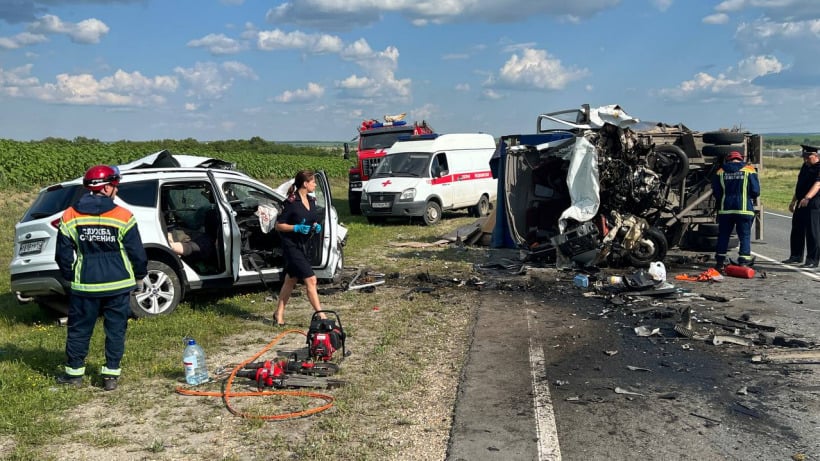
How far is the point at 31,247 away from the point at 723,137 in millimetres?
10935

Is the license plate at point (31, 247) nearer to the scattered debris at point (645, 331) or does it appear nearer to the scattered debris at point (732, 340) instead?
the scattered debris at point (645, 331)

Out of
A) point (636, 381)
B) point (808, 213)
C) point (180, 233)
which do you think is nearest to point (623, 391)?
point (636, 381)

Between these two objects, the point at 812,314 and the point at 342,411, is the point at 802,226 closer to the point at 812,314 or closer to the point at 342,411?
the point at 812,314

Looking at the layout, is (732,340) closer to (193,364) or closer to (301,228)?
(301,228)

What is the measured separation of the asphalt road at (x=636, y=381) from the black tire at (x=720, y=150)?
3230mm

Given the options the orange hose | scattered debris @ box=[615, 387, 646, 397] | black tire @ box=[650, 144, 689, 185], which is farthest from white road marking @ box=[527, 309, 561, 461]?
black tire @ box=[650, 144, 689, 185]

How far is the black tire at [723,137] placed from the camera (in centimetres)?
1159

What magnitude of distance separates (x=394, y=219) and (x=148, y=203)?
1302 cm

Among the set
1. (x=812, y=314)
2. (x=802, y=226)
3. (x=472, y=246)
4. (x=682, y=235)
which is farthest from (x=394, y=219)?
(x=812, y=314)

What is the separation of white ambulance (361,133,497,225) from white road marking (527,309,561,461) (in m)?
12.1

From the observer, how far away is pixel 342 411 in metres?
4.95

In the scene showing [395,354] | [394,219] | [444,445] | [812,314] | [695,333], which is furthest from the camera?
[394,219]

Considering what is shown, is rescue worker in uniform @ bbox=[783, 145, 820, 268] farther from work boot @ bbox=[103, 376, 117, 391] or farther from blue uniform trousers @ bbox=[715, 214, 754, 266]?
work boot @ bbox=[103, 376, 117, 391]

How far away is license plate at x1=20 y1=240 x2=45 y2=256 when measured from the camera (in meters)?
7.27
